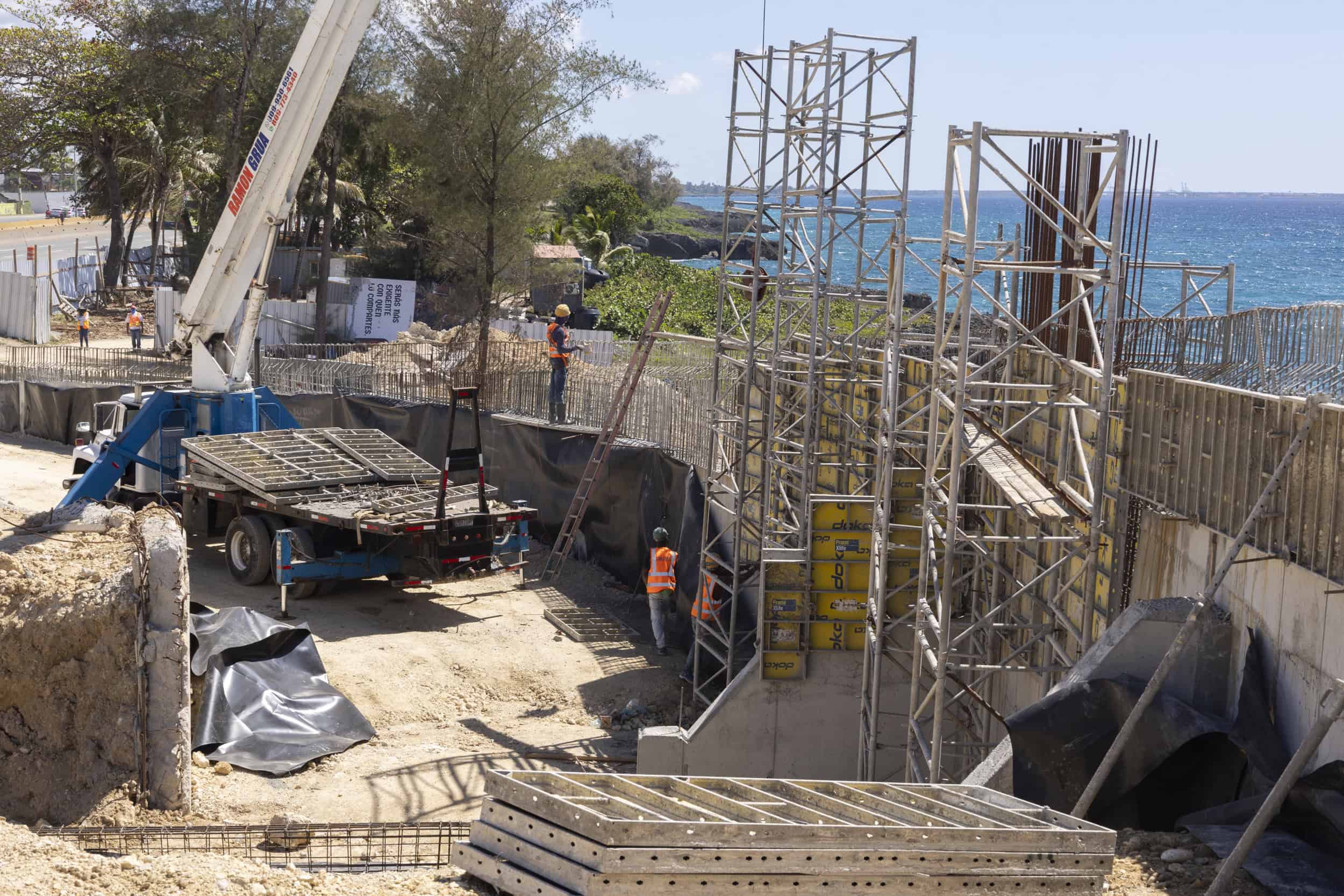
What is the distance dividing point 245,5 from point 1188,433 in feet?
109

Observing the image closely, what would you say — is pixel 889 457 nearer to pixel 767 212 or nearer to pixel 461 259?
pixel 767 212

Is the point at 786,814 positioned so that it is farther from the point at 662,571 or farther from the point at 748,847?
the point at 662,571

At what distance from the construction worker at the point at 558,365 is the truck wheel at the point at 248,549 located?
5.69 m

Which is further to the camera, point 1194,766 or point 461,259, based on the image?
point 461,259

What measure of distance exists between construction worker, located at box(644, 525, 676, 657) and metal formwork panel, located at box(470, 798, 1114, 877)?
378 inches

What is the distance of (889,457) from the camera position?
10719mm

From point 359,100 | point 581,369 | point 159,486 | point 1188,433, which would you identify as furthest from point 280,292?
point 1188,433

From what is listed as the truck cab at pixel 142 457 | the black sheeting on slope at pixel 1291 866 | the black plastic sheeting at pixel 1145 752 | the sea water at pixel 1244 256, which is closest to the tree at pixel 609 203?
the sea water at pixel 1244 256

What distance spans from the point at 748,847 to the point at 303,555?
11.6 meters

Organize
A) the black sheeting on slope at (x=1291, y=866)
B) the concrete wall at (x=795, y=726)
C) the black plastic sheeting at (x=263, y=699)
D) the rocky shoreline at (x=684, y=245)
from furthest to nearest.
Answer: the rocky shoreline at (x=684, y=245) < the concrete wall at (x=795, y=726) < the black plastic sheeting at (x=263, y=699) < the black sheeting on slope at (x=1291, y=866)

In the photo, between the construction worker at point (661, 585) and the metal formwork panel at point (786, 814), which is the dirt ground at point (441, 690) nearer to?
the construction worker at point (661, 585)

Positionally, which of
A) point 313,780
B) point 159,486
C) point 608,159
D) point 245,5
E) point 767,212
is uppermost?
point 245,5

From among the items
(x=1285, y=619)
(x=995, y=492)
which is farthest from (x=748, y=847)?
(x=995, y=492)

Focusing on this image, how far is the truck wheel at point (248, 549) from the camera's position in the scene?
17219 millimetres
